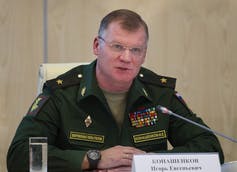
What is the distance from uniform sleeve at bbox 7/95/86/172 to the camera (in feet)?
6.02

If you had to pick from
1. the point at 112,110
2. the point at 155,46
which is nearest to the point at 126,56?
the point at 112,110

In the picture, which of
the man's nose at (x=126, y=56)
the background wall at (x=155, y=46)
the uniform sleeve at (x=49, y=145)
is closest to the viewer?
the uniform sleeve at (x=49, y=145)

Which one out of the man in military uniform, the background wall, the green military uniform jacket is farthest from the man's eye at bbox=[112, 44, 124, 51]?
the background wall

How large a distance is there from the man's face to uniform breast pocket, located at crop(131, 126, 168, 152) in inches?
9.3

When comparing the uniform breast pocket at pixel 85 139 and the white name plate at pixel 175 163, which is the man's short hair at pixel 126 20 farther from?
the white name plate at pixel 175 163

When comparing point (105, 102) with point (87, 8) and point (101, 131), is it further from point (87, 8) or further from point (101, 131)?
point (87, 8)

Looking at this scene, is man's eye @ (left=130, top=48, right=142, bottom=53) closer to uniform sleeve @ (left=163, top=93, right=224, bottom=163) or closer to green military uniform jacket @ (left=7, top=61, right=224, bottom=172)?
green military uniform jacket @ (left=7, top=61, right=224, bottom=172)

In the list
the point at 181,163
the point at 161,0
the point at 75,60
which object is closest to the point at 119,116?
the point at 181,163

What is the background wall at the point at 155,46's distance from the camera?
3336mm

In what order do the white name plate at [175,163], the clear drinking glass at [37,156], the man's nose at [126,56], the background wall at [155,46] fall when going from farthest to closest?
1. the background wall at [155,46]
2. the man's nose at [126,56]
3. the clear drinking glass at [37,156]
4. the white name plate at [175,163]

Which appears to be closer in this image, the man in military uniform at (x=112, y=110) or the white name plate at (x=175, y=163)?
the white name plate at (x=175, y=163)

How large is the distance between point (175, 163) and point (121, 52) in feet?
2.42

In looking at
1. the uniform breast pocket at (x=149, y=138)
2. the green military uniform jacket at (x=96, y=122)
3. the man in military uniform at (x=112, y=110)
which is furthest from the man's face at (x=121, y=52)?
the uniform breast pocket at (x=149, y=138)

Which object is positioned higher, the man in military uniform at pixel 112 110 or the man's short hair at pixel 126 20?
the man's short hair at pixel 126 20
